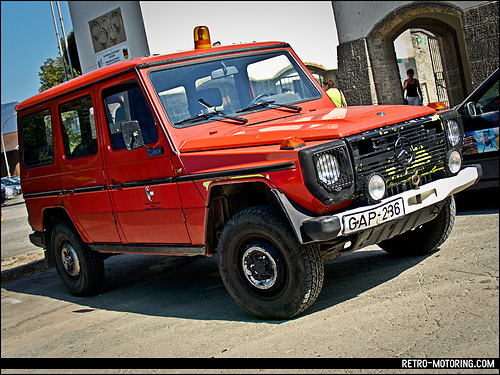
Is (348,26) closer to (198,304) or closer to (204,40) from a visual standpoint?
(204,40)

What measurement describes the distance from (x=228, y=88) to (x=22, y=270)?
4.70 metres

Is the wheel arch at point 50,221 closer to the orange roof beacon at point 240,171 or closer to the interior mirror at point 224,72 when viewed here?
the orange roof beacon at point 240,171

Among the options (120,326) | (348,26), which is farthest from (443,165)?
(348,26)

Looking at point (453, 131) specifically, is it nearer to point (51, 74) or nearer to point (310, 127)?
point (310, 127)

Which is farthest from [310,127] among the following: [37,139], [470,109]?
[37,139]

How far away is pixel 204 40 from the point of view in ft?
18.1

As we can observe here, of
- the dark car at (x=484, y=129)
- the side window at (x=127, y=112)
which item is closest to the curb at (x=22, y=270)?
the side window at (x=127, y=112)

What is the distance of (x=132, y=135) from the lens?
498 cm

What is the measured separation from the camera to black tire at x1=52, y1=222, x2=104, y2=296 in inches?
247

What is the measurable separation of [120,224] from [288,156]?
234 centimetres

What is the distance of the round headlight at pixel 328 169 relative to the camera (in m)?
3.89

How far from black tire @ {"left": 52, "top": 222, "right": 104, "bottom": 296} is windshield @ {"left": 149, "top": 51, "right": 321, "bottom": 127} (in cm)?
217

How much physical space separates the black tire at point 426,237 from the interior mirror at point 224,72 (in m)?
2.20

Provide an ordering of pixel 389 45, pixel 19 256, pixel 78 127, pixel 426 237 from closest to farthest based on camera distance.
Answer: pixel 426 237 < pixel 78 127 < pixel 19 256 < pixel 389 45
